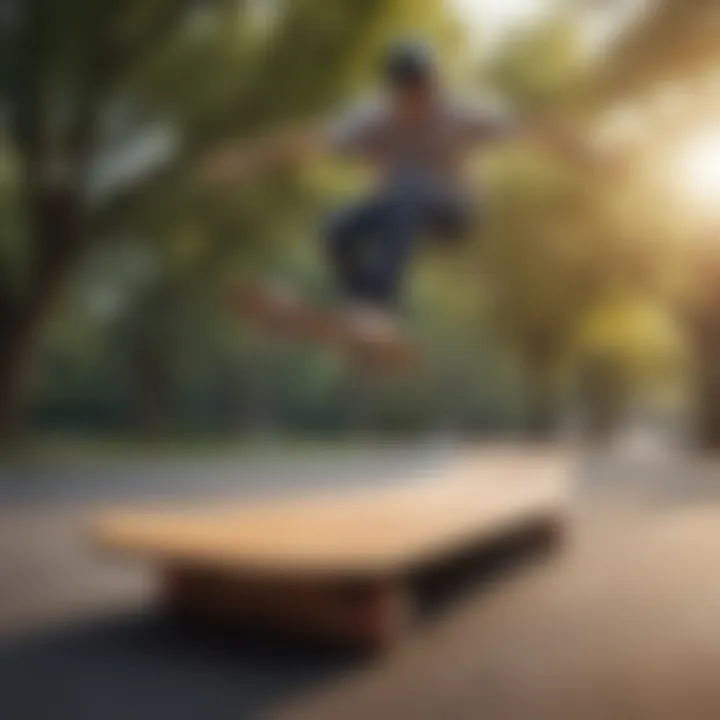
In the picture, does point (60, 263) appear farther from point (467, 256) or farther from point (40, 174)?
point (467, 256)

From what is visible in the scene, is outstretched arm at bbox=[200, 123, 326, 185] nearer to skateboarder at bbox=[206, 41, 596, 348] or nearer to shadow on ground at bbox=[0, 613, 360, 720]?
skateboarder at bbox=[206, 41, 596, 348]

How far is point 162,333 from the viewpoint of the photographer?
1148mm

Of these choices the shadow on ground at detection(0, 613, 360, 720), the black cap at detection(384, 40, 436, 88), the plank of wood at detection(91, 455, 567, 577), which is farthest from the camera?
the black cap at detection(384, 40, 436, 88)

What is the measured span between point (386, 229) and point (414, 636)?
1.53 ft

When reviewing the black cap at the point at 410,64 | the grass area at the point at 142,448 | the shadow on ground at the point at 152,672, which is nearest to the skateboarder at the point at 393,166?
the black cap at the point at 410,64

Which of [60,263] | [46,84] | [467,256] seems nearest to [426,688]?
[467,256]

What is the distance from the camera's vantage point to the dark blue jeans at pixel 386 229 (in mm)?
1126

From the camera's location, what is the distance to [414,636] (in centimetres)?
90

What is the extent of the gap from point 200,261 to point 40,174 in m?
0.20

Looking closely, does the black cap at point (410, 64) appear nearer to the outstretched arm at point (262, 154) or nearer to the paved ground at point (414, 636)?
the outstretched arm at point (262, 154)

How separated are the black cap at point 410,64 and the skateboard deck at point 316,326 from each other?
267 millimetres

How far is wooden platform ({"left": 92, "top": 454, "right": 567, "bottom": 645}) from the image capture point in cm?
84

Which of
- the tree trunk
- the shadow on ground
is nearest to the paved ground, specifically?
the shadow on ground

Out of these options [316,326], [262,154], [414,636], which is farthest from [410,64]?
[414,636]
